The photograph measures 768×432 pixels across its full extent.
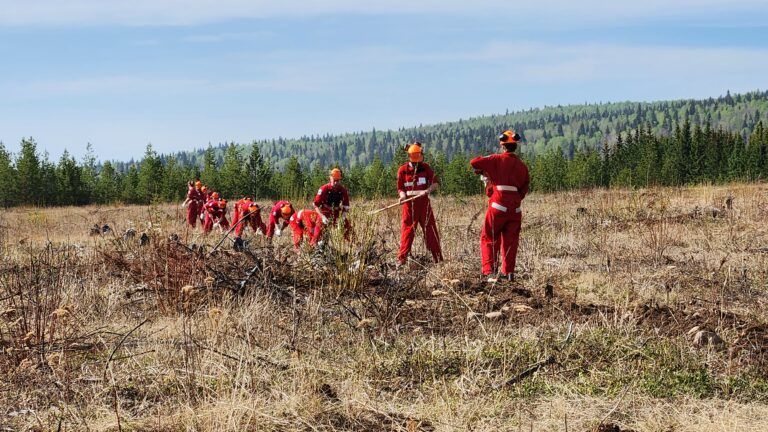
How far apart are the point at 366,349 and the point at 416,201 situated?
471 centimetres

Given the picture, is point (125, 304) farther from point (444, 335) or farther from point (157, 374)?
point (444, 335)

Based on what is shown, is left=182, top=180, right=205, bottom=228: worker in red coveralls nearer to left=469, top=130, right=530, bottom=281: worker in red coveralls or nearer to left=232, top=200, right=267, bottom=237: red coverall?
left=232, top=200, right=267, bottom=237: red coverall

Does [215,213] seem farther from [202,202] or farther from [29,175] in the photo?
[29,175]

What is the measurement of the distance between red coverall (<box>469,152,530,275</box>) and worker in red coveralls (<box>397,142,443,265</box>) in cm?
111

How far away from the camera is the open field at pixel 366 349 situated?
11.4ft

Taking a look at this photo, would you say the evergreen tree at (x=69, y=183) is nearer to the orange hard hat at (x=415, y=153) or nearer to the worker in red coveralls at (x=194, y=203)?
the worker in red coveralls at (x=194, y=203)

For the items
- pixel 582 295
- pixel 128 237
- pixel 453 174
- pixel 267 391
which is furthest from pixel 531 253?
pixel 453 174

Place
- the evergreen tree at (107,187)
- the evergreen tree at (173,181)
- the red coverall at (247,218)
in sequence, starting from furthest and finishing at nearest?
the evergreen tree at (107,187)
the evergreen tree at (173,181)
the red coverall at (247,218)

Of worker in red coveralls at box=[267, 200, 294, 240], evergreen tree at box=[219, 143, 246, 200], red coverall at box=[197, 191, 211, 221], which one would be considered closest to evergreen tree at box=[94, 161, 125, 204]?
evergreen tree at box=[219, 143, 246, 200]

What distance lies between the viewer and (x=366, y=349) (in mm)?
4547

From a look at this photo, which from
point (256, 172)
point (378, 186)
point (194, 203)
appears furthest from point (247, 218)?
point (256, 172)

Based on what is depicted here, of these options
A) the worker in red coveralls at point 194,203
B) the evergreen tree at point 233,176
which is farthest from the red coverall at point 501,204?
the evergreen tree at point 233,176

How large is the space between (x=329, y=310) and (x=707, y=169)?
76.3 metres

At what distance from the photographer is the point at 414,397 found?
12.6 ft
